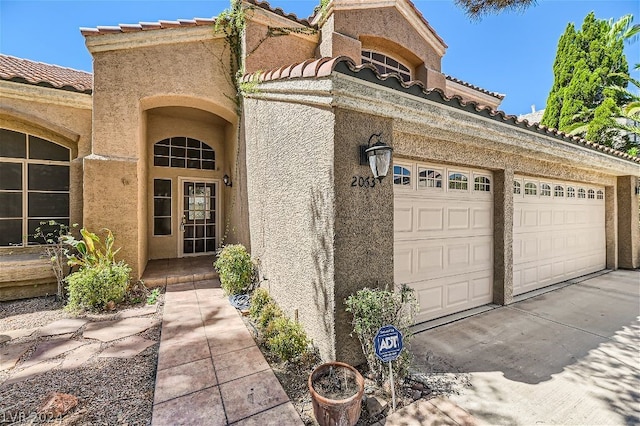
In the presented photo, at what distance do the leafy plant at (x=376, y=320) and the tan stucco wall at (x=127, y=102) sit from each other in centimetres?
666

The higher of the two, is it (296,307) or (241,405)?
(296,307)

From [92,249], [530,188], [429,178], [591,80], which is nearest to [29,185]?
[92,249]

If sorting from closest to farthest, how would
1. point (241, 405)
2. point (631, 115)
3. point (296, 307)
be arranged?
point (241, 405), point (296, 307), point (631, 115)

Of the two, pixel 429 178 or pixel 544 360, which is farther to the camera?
pixel 429 178

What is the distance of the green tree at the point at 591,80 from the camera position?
47.1 feet

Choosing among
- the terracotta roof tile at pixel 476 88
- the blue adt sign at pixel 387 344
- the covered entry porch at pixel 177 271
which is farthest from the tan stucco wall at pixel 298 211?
the terracotta roof tile at pixel 476 88

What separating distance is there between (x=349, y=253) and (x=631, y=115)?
59.5 feet

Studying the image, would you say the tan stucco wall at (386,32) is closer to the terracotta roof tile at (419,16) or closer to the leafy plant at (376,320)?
the terracotta roof tile at (419,16)

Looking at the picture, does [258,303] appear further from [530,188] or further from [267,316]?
[530,188]

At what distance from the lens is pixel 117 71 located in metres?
7.01

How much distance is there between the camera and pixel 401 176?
5102 millimetres

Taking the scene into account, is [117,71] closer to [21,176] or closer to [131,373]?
[21,176]

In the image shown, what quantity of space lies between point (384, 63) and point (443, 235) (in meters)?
7.20

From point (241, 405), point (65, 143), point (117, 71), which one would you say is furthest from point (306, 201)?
point (65, 143)
